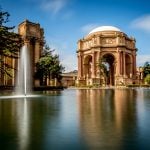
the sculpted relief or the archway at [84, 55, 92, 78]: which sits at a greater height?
the sculpted relief

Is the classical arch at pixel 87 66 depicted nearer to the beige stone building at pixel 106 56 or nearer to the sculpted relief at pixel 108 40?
the beige stone building at pixel 106 56

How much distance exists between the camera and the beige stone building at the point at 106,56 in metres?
78.9

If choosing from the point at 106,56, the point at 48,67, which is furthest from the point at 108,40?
the point at 48,67

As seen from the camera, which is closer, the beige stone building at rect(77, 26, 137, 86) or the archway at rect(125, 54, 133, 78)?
the beige stone building at rect(77, 26, 137, 86)

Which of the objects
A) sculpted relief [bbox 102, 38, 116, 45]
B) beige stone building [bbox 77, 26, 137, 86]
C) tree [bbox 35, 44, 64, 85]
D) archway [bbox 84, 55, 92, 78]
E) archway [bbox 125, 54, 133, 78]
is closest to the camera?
tree [bbox 35, 44, 64, 85]

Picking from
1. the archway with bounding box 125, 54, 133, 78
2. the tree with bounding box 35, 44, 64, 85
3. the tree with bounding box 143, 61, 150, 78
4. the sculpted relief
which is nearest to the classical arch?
the sculpted relief

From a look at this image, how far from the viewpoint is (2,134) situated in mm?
6035

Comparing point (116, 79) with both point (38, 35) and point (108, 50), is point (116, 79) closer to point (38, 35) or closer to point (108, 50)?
point (108, 50)

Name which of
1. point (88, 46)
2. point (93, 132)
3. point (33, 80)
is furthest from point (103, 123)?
point (88, 46)

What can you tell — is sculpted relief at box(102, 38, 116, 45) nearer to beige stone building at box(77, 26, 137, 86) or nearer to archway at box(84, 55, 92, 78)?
beige stone building at box(77, 26, 137, 86)

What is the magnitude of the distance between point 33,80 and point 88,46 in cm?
4260

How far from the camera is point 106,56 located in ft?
288

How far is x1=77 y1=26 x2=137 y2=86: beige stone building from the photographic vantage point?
3105 inches

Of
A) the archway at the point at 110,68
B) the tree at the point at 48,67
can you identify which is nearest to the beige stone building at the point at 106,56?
the archway at the point at 110,68
